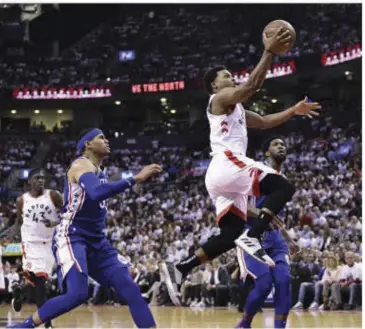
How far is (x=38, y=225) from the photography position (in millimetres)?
10641

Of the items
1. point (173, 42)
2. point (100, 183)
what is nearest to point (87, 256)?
point (100, 183)

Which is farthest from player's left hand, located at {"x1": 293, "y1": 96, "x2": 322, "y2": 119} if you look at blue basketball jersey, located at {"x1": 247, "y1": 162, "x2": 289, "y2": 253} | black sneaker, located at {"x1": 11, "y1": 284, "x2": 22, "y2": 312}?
black sneaker, located at {"x1": 11, "y1": 284, "x2": 22, "y2": 312}

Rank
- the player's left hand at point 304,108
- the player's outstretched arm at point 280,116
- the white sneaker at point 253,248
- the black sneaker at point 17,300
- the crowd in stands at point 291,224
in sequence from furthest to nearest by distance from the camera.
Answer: the crowd in stands at point 291,224 < the black sneaker at point 17,300 < the player's left hand at point 304,108 < the player's outstretched arm at point 280,116 < the white sneaker at point 253,248

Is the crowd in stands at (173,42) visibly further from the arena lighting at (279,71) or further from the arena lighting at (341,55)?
the arena lighting at (341,55)

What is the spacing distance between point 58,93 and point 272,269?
118ft

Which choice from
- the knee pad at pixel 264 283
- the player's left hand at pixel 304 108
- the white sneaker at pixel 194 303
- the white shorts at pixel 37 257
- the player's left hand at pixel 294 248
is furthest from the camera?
the white sneaker at pixel 194 303

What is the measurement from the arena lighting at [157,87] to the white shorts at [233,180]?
33.8 m

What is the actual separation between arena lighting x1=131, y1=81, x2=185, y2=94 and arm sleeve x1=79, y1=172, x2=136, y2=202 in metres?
34.0

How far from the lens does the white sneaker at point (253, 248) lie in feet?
23.1

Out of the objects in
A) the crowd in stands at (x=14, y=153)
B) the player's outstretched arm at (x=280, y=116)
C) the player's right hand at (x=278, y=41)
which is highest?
the crowd in stands at (x=14, y=153)

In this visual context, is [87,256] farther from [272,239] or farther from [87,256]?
[272,239]

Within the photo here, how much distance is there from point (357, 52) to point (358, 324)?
893 inches

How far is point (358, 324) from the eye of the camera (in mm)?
11734

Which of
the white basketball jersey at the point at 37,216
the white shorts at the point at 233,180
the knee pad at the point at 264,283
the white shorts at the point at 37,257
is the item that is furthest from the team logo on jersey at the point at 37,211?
the white shorts at the point at 233,180
